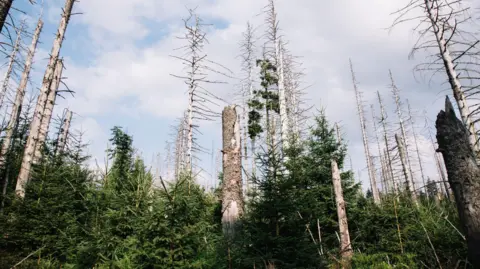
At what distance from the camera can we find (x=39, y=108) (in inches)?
404

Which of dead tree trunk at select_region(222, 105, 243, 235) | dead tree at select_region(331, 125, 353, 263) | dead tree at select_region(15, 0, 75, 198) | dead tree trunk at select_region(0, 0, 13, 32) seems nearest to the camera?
dead tree trunk at select_region(0, 0, 13, 32)

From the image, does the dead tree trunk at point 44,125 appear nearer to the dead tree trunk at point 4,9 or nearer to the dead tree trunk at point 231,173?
the dead tree trunk at point 4,9

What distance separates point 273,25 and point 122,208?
15.0 meters

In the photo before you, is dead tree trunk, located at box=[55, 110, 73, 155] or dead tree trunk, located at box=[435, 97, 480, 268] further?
dead tree trunk, located at box=[55, 110, 73, 155]

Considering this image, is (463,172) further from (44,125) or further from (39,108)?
(44,125)

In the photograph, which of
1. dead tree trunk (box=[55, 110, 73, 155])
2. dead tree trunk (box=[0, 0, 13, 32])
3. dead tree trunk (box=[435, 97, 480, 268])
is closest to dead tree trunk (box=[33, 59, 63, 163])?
dead tree trunk (box=[55, 110, 73, 155])

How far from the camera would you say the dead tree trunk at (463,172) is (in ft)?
13.1

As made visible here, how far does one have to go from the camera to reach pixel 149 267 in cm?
519

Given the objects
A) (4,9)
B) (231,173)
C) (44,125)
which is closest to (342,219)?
(231,173)

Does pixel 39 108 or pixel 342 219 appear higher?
pixel 39 108

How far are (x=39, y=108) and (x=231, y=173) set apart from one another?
27.1 ft

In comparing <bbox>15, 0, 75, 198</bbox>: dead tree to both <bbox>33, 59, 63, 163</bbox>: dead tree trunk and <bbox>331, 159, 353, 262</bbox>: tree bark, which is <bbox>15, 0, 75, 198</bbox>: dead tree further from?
<bbox>331, 159, 353, 262</bbox>: tree bark

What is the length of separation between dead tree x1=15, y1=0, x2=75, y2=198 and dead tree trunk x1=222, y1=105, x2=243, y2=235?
6985 millimetres

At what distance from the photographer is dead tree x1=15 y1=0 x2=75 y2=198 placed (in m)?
9.26
